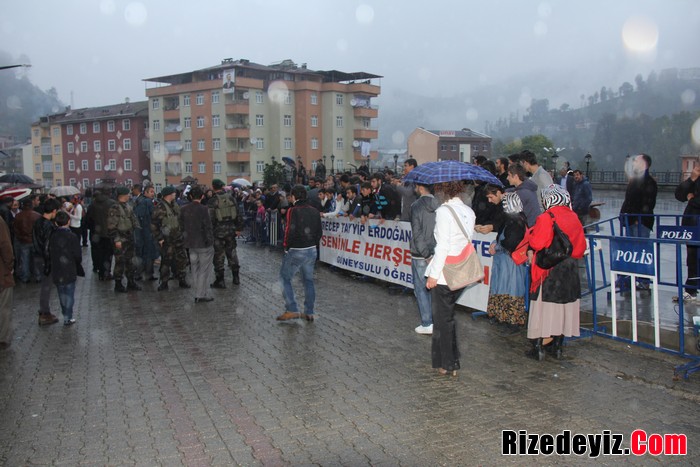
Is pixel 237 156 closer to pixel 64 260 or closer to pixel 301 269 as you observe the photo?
pixel 64 260

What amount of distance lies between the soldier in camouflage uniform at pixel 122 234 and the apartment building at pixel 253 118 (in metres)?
64.0

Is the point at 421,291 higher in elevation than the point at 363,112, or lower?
lower

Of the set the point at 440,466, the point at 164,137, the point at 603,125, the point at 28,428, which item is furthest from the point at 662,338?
the point at 603,125

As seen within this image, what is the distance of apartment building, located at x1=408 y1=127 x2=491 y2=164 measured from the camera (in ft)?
386

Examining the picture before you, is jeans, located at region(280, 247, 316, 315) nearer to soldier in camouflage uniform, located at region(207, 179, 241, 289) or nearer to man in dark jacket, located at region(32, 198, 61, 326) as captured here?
soldier in camouflage uniform, located at region(207, 179, 241, 289)

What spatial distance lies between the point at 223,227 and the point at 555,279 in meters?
7.29

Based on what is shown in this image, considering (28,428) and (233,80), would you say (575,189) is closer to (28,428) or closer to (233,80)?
(28,428)

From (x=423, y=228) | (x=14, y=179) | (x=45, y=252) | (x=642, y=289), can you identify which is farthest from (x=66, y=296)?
(x=14, y=179)

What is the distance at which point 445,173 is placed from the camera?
21.6 ft

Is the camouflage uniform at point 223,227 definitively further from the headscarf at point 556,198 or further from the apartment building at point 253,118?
the apartment building at point 253,118

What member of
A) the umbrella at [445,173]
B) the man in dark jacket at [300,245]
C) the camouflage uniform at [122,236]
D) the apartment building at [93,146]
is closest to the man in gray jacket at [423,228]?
the umbrella at [445,173]

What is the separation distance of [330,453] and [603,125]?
160 meters

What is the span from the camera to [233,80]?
72375 mm

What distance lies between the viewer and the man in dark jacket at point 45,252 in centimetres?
896
